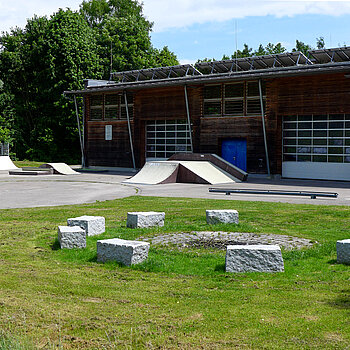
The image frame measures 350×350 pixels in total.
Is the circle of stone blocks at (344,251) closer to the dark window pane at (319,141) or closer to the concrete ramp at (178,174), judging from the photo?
the concrete ramp at (178,174)

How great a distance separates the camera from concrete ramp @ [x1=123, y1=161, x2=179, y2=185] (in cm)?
2845

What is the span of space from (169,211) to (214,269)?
7.02m

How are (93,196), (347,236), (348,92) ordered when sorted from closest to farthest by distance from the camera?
(347,236) → (93,196) → (348,92)

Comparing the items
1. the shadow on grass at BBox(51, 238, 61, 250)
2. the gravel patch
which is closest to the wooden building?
the gravel patch

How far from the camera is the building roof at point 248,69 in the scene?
1217 inches

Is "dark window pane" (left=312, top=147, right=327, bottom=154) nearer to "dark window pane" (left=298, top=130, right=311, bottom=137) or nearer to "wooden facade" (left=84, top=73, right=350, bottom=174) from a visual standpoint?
"dark window pane" (left=298, top=130, right=311, bottom=137)

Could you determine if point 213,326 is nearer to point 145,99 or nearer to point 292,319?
point 292,319

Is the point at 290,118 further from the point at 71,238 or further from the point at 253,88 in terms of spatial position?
the point at 71,238

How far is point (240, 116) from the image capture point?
33.9 metres

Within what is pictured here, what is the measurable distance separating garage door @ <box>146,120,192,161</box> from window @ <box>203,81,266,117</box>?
2.55 m

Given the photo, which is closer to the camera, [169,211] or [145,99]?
[169,211]

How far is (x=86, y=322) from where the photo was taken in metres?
5.70

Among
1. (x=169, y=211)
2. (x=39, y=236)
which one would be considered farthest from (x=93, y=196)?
(x=39, y=236)

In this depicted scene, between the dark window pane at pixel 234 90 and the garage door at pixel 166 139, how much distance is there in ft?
13.2
